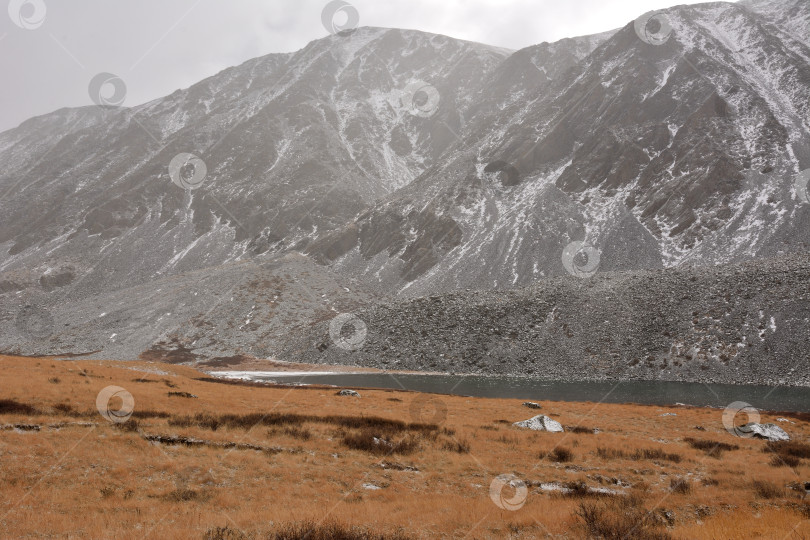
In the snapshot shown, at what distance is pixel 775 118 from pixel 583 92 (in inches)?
2338

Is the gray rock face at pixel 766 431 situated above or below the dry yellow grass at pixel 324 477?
below

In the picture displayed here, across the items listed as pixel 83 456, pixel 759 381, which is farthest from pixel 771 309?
pixel 83 456

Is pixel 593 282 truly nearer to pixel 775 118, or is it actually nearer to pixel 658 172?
pixel 658 172

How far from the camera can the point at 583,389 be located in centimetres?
5634

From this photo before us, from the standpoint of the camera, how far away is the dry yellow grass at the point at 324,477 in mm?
12820

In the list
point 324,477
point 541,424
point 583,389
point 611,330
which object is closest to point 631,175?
point 611,330

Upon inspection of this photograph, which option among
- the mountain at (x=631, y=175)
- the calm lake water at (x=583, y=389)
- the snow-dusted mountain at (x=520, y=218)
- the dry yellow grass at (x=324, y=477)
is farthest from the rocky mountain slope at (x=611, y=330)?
the dry yellow grass at (x=324, y=477)

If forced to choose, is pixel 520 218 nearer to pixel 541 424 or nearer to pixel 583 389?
pixel 583 389

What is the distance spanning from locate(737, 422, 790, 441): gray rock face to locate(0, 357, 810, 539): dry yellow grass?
128cm

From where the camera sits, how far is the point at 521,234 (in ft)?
392

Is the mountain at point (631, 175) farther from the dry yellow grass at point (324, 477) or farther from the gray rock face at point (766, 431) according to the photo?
the dry yellow grass at point (324, 477)

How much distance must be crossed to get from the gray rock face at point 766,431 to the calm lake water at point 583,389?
48.8 feet

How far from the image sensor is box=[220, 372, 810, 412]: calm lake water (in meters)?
46.6

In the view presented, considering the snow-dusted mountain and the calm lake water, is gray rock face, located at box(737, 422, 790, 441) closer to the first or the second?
the calm lake water
